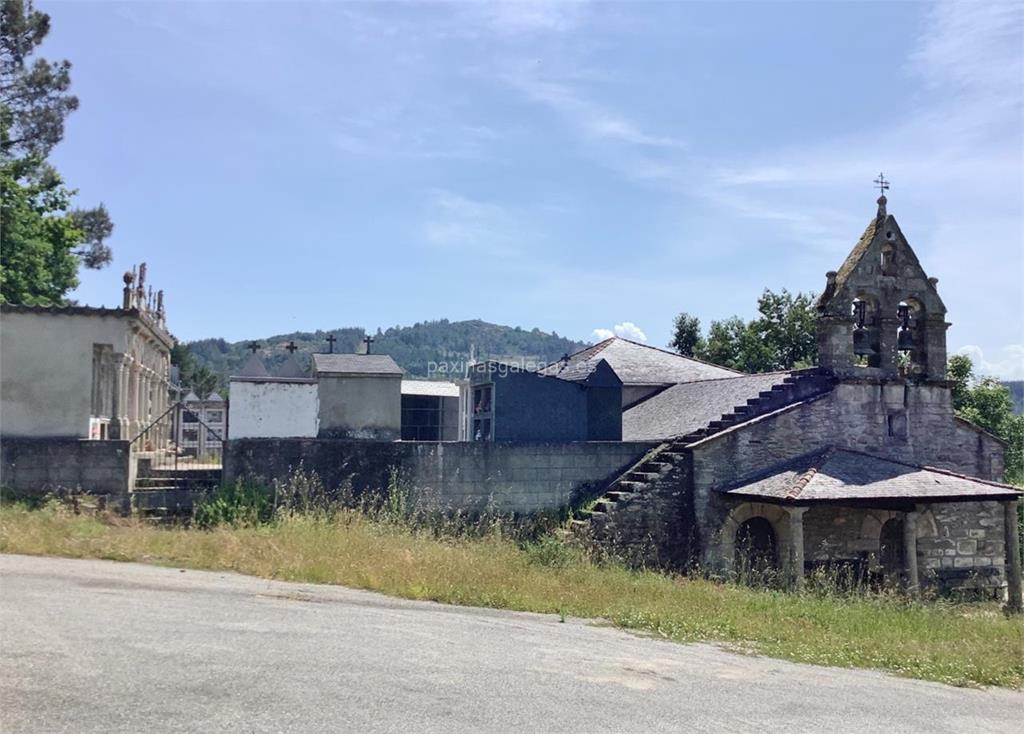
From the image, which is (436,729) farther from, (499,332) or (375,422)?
(499,332)

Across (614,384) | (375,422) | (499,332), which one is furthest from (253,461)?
(499,332)

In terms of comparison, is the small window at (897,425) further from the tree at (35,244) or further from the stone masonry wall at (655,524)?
the tree at (35,244)

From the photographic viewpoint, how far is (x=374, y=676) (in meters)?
6.56

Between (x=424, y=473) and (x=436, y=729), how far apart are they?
1115 cm

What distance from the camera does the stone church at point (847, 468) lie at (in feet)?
56.2

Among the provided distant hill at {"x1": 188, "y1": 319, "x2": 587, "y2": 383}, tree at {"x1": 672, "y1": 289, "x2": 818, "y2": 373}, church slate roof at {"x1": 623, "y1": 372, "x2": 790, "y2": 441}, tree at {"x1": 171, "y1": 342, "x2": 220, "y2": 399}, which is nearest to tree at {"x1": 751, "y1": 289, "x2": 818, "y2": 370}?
tree at {"x1": 672, "y1": 289, "x2": 818, "y2": 373}

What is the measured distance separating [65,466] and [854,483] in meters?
14.1

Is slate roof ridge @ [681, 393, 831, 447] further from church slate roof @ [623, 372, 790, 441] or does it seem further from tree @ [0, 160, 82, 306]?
tree @ [0, 160, 82, 306]

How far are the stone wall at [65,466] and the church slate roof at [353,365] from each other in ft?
17.5

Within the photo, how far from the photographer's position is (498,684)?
673 centimetres

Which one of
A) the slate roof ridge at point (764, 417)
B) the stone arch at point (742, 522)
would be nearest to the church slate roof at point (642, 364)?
the slate roof ridge at point (764, 417)

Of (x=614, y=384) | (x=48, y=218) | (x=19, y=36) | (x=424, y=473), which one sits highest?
A: (x=19, y=36)

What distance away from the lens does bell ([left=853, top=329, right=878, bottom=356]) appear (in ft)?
66.0

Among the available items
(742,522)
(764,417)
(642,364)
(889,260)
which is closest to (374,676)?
(742,522)
